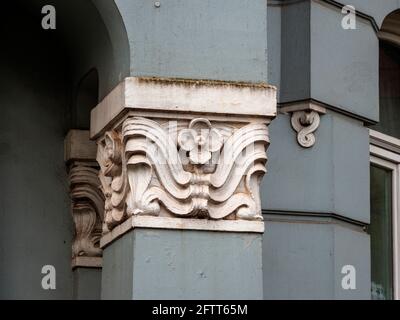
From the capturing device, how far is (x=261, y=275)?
36.6 feet


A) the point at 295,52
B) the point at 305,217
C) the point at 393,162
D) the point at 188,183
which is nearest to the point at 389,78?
the point at 393,162

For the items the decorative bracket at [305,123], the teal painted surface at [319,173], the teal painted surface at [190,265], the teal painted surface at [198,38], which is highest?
the teal painted surface at [198,38]

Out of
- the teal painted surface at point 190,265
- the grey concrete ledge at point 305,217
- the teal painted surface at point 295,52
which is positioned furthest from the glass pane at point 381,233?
the teal painted surface at point 190,265

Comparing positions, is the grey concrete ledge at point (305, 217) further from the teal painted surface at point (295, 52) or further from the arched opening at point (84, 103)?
the arched opening at point (84, 103)

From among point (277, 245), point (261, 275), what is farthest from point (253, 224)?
point (277, 245)

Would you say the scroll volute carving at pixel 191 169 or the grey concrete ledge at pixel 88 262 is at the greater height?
the scroll volute carving at pixel 191 169

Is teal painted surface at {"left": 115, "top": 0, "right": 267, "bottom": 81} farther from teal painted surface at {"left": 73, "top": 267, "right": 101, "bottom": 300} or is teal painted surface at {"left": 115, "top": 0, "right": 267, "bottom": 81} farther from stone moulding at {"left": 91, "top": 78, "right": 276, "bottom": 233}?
teal painted surface at {"left": 73, "top": 267, "right": 101, "bottom": 300}

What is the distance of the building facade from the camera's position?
36.5ft

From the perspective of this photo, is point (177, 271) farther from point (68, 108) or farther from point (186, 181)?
point (68, 108)

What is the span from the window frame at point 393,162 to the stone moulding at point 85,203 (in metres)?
1.87

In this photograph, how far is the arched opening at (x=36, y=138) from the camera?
12391 millimetres

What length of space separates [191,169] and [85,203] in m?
1.41

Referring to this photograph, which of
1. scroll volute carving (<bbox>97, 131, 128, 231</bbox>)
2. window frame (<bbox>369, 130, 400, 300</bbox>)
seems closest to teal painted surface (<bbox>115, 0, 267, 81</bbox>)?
scroll volute carving (<bbox>97, 131, 128, 231</bbox>)
